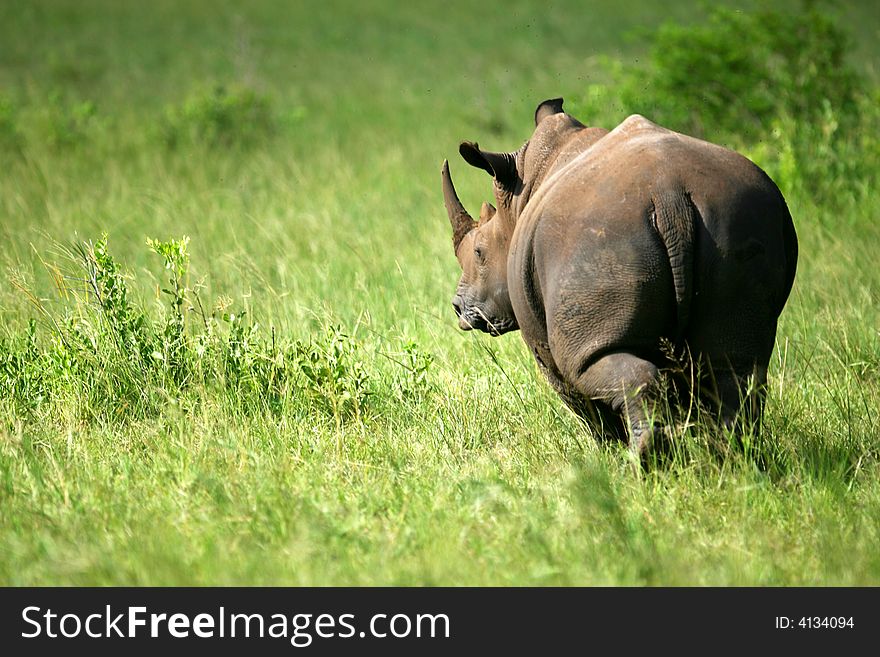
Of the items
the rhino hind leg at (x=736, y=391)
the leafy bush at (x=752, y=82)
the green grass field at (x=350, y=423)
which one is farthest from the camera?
the leafy bush at (x=752, y=82)

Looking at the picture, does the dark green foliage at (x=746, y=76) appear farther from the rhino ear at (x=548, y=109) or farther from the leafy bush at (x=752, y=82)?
the rhino ear at (x=548, y=109)

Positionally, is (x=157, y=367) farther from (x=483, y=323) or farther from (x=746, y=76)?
(x=746, y=76)

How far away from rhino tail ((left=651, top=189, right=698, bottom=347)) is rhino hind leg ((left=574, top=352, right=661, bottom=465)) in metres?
0.27

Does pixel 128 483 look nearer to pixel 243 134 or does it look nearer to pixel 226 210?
pixel 226 210


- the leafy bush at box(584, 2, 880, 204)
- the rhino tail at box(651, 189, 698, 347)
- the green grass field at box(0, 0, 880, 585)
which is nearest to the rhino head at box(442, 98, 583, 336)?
the green grass field at box(0, 0, 880, 585)

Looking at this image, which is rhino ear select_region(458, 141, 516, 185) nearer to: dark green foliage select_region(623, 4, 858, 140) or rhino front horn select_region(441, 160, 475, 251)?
rhino front horn select_region(441, 160, 475, 251)

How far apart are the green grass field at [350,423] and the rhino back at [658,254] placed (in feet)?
1.60

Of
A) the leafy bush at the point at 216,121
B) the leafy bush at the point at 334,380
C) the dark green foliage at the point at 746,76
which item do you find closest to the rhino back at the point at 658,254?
the leafy bush at the point at 334,380

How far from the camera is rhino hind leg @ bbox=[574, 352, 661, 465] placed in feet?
12.6

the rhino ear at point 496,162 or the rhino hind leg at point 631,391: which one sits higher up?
the rhino ear at point 496,162

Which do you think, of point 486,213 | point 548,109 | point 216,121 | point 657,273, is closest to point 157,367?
point 486,213

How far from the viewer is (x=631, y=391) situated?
385 cm

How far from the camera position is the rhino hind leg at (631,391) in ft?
12.6

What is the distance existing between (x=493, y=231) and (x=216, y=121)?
8.44 meters
